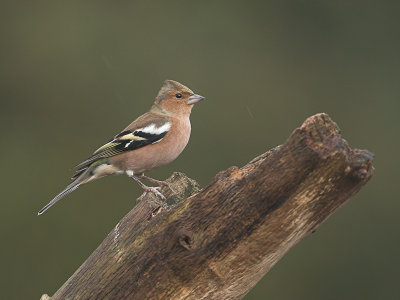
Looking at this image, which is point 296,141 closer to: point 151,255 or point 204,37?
point 151,255

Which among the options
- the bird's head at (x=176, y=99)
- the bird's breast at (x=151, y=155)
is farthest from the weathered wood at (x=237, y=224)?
the bird's head at (x=176, y=99)

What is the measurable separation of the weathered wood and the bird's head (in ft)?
8.76

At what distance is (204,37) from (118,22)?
1601mm

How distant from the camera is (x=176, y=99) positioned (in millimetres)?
6957

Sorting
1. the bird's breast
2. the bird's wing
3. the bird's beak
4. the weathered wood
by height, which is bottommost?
the weathered wood

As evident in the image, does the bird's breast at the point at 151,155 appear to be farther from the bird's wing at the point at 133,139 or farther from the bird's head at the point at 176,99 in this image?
the bird's head at the point at 176,99

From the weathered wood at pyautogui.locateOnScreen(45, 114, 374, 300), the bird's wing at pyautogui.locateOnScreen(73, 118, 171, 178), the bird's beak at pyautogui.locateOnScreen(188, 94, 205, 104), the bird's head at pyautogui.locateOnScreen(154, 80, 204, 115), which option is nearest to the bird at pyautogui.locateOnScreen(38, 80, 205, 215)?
the bird's wing at pyautogui.locateOnScreen(73, 118, 171, 178)

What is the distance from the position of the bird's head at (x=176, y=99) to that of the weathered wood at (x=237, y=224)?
2671 millimetres

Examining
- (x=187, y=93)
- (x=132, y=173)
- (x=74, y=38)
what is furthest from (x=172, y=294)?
(x=74, y=38)

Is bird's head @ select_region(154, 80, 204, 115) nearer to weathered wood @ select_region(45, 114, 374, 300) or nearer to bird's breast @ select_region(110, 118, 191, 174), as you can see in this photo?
bird's breast @ select_region(110, 118, 191, 174)

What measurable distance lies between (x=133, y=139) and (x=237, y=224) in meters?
2.63

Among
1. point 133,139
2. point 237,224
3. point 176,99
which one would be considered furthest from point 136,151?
point 237,224

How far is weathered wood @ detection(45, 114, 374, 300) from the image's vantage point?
3719 mm

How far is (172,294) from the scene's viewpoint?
408cm
